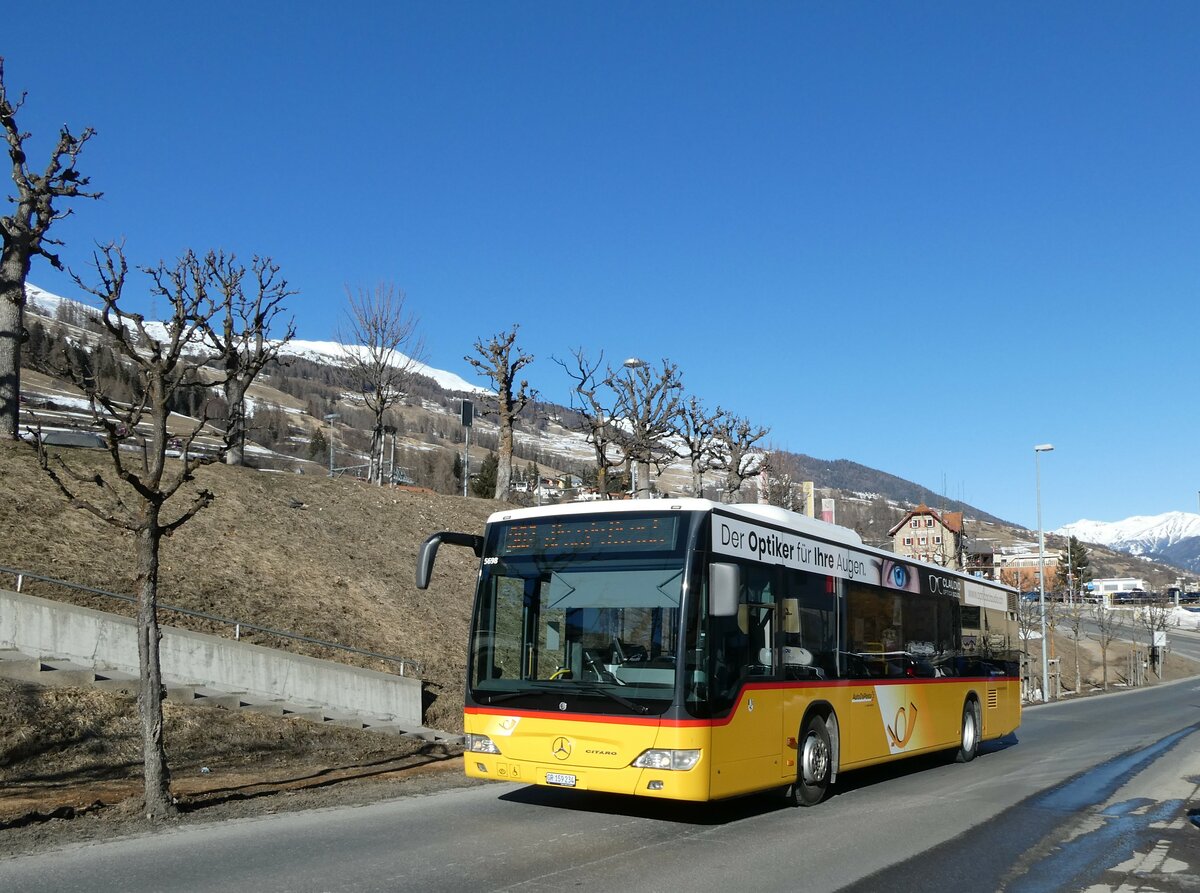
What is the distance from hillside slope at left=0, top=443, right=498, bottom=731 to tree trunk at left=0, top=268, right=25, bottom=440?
1373 millimetres

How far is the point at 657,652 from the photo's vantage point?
966 centimetres

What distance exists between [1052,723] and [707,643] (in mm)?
22130

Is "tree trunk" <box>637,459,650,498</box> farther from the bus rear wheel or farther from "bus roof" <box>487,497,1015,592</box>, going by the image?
"bus roof" <box>487,497,1015,592</box>

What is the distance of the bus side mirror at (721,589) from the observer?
9828 millimetres

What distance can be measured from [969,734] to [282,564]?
1530cm

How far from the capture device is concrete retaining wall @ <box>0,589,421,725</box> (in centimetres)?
1530

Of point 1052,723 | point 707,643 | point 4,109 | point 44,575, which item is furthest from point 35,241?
point 1052,723

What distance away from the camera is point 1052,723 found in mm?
27984

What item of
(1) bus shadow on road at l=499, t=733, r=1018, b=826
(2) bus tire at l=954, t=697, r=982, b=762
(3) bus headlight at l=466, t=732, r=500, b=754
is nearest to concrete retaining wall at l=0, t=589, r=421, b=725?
(1) bus shadow on road at l=499, t=733, r=1018, b=826

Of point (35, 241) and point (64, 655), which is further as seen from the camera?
point (35, 241)

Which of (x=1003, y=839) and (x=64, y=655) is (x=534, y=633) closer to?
(x=1003, y=839)

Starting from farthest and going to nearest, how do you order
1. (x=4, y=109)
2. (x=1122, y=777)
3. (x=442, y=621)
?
(x=442, y=621) → (x=4, y=109) → (x=1122, y=777)

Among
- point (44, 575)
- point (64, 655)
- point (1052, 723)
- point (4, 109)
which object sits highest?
point (4, 109)

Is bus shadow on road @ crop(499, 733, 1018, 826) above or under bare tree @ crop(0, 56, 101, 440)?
under
